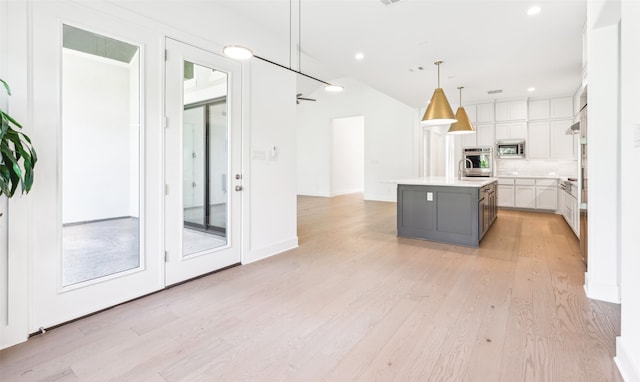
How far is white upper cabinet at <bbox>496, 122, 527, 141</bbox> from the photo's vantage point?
24.3 ft

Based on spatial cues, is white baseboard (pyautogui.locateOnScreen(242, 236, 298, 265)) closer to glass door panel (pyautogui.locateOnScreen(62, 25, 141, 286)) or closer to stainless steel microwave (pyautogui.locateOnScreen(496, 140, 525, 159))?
glass door panel (pyautogui.locateOnScreen(62, 25, 141, 286))

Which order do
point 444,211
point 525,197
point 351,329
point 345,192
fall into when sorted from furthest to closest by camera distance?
point 345,192
point 525,197
point 444,211
point 351,329

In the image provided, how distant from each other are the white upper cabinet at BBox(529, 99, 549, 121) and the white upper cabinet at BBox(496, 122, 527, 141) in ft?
0.96

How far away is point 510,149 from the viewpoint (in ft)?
24.6

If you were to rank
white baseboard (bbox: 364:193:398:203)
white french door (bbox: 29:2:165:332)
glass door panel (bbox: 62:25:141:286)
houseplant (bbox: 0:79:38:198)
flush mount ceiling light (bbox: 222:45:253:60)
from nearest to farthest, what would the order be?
houseplant (bbox: 0:79:38:198) → white french door (bbox: 29:2:165:332) → glass door panel (bbox: 62:25:141:286) → flush mount ceiling light (bbox: 222:45:253:60) → white baseboard (bbox: 364:193:398:203)

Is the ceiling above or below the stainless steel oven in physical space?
above

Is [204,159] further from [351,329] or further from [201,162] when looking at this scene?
[351,329]

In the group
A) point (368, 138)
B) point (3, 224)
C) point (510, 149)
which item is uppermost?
point (368, 138)

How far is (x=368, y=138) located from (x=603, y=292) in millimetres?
7923

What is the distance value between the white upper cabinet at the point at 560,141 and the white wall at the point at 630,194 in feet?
21.8

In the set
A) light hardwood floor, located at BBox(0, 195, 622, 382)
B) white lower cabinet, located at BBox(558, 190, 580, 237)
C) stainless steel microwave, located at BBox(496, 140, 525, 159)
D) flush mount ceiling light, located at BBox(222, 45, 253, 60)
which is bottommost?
light hardwood floor, located at BBox(0, 195, 622, 382)

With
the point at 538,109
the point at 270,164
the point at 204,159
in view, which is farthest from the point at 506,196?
the point at 204,159

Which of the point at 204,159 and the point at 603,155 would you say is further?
the point at 204,159

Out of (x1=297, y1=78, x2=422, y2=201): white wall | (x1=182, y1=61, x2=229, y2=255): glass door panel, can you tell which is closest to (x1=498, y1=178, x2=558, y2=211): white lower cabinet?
(x1=297, y1=78, x2=422, y2=201): white wall
